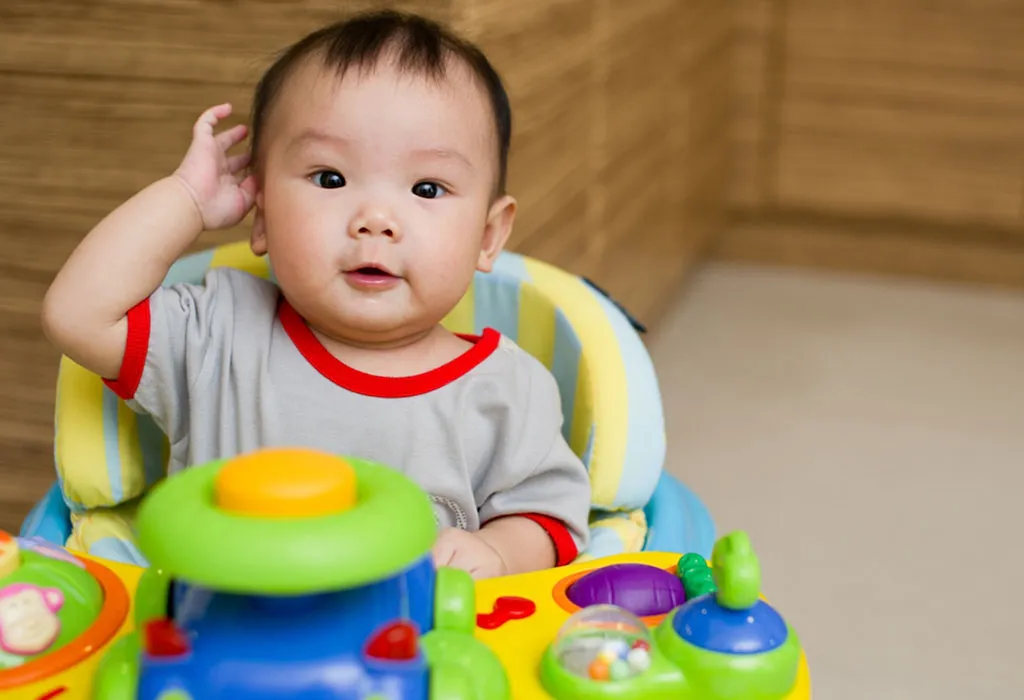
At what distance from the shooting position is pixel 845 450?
5.79 ft

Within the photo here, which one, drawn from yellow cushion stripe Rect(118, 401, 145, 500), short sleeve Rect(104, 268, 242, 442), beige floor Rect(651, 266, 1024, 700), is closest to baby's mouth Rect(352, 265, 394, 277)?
short sleeve Rect(104, 268, 242, 442)

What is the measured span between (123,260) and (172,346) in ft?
0.24

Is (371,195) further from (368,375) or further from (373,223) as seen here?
(368,375)

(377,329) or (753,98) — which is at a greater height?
(377,329)

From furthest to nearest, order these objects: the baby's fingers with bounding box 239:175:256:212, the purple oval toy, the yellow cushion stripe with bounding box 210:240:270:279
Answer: the yellow cushion stripe with bounding box 210:240:270:279 → the baby's fingers with bounding box 239:175:256:212 → the purple oval toy

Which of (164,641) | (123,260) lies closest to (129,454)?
(123,260)

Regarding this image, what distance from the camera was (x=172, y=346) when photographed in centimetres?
86

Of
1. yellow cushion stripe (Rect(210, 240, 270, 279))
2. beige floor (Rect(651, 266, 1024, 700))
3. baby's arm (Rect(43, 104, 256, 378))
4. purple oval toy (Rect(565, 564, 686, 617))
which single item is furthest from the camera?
beige floor (Rect(651, 266, 1024, 700))

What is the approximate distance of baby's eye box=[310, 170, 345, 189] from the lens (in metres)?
0.84

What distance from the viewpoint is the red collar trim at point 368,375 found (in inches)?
33.9

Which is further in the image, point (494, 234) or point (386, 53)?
point (494, 234)

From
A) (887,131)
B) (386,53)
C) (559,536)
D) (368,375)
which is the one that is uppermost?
(386,53)

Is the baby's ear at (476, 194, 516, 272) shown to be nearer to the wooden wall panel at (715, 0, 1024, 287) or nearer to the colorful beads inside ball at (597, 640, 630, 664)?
the colorful beads inside ball at (597, 640, 630, 664)

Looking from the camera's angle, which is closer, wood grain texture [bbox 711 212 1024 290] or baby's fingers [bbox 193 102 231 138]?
baby's fingers [bbox 193 102 231 138]
